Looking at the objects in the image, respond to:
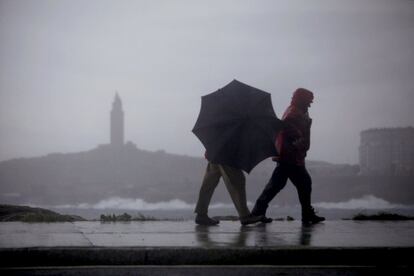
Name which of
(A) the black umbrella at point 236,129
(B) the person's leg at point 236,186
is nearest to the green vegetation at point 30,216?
(A) the black umbrella at point 236,129

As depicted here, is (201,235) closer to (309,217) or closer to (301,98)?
(309,217)

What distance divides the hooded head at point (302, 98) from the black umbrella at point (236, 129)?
3.19 feet

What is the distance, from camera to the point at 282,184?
9.70 m

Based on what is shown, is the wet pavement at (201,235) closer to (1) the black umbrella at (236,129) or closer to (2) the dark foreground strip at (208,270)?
(2) the dark foreground strip at (208,270)

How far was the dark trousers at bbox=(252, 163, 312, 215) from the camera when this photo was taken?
31.4 ft

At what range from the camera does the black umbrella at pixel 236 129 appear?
8.88m

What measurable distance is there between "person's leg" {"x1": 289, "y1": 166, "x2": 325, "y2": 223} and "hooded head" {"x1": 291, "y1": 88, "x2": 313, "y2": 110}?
1080 mm

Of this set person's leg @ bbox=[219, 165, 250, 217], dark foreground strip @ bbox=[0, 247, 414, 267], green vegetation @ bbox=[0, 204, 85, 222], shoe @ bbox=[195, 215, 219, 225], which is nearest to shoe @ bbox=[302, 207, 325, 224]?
person's leg @ bbox=[219, 165, 250, 217]

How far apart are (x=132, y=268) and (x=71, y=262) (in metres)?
0.68

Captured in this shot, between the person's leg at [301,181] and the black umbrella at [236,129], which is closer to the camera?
the black umbrella at [236,129]

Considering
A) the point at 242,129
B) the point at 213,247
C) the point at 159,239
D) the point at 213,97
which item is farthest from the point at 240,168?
the point at 213,247

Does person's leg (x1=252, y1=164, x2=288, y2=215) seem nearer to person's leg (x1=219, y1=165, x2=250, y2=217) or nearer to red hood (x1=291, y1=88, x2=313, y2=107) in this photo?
person's leg (x1=219, y1=165, x2=250, y2=217)

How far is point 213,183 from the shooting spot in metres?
9.44

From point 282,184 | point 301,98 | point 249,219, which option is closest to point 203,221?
point 249,219
